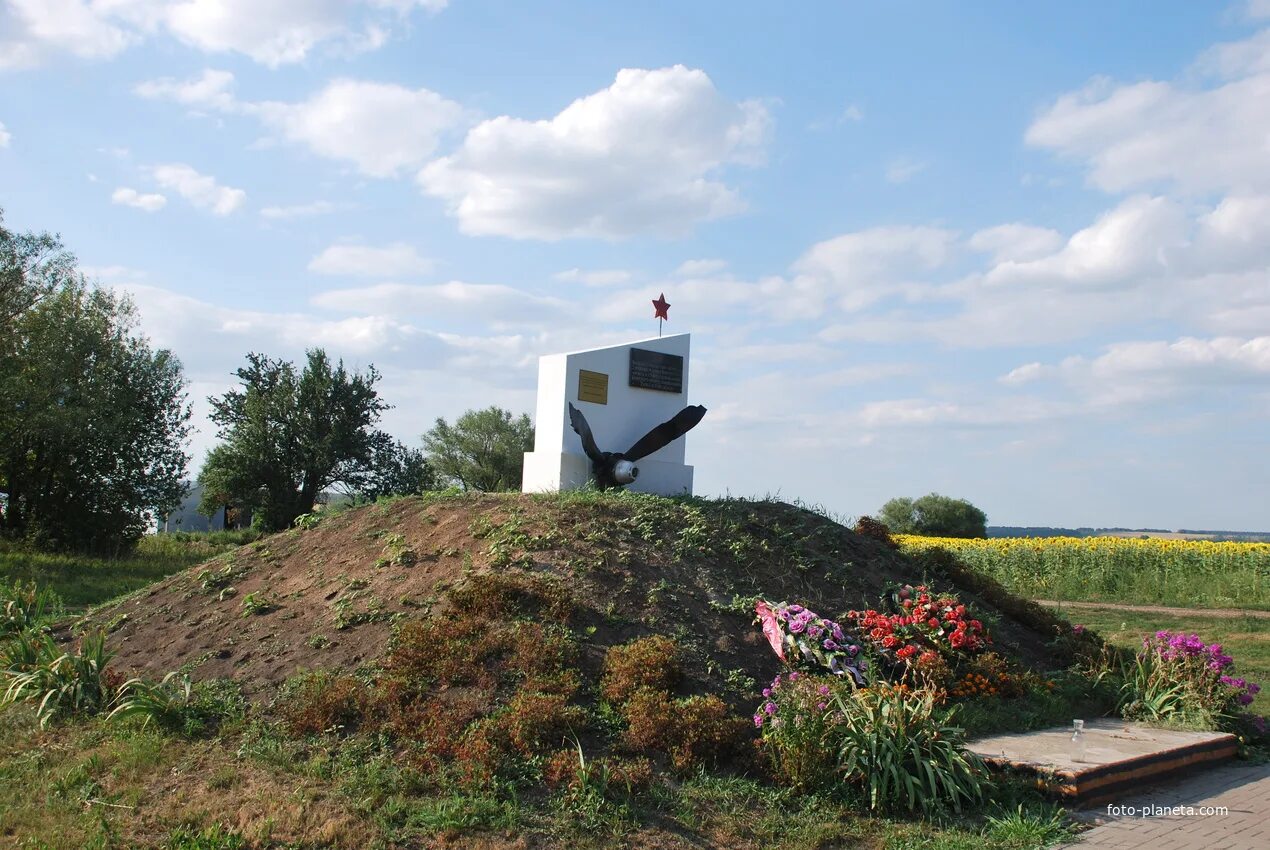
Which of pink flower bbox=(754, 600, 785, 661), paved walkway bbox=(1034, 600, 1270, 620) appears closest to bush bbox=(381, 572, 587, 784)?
pink flower bbox=(754, 600, 785, 661)

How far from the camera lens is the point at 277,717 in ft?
18.9

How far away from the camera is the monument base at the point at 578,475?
974cm

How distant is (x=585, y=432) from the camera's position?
31.5ft

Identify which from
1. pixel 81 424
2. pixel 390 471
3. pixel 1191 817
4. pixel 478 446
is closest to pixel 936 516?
pixel 478 446

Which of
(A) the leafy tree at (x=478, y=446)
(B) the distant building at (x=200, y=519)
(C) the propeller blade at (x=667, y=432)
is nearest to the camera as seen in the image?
(C) the propeller blade at (x=667, y=432)

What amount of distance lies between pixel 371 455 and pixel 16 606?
16.7 m

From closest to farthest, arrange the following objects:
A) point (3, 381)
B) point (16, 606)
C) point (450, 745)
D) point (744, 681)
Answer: point (450, 745), point (744, 681), point (16, 606), point (3, 381)

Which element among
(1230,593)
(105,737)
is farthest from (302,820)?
(1230,593)

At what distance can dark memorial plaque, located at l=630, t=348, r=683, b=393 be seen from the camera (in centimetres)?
1029

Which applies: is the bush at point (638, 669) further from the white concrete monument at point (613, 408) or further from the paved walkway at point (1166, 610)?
the paved walkway at point (1166, 610)

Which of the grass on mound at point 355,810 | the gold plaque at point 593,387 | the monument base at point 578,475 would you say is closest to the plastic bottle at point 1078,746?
the grass on mound at point 355,810

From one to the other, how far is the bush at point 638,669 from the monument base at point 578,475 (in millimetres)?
3527

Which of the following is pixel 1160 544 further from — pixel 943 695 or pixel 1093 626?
pixel 943 695

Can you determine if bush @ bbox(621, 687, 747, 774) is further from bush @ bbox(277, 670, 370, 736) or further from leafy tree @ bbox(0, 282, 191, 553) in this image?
leafy tree @ bbox(0, 282, 191, 553)
